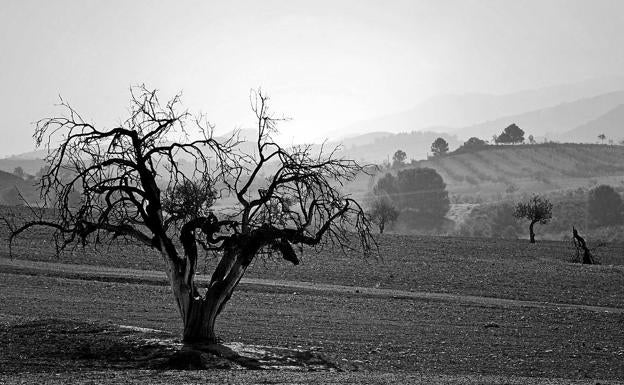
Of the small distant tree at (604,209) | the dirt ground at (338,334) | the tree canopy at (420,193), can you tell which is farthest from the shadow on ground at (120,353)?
the tree canopy at (420,193)

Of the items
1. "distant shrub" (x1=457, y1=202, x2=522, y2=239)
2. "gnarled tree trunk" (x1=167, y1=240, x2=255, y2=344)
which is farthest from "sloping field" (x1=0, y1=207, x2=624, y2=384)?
"distant shrub" (x1=457, y1=202, x2=522, y2=239)

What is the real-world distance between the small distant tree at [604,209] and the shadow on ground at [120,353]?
122m

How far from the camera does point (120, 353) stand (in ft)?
66.0

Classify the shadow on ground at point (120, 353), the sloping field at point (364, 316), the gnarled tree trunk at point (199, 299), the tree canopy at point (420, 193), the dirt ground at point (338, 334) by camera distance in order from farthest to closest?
the tree canopy at point (420, 193) < the gnarled tree trunk at point (199, 299) < the sloping field at point (364, 316) < the shadow on ground at point (120, 353) < the dirt ground at point (338, 334)

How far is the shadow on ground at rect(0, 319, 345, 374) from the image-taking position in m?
18.9

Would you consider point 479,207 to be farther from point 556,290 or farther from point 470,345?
point 470,345

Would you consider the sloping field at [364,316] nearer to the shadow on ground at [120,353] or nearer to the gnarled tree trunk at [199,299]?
the shadow on ground at [120,353]

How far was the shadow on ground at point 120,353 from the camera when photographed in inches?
745

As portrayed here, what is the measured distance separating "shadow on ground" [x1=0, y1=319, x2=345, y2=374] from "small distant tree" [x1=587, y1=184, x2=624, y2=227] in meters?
122

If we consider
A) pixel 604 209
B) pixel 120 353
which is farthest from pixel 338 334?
pixel 604 209

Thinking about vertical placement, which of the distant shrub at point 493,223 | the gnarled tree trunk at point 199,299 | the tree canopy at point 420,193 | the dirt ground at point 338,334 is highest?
the tree canopy at point 420,193

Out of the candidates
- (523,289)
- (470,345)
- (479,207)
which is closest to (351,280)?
(523,289)

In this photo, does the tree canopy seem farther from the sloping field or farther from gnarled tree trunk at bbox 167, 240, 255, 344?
gnarled tree trunk at bbox 167, 240, 255, 344

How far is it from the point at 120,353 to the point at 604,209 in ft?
416
